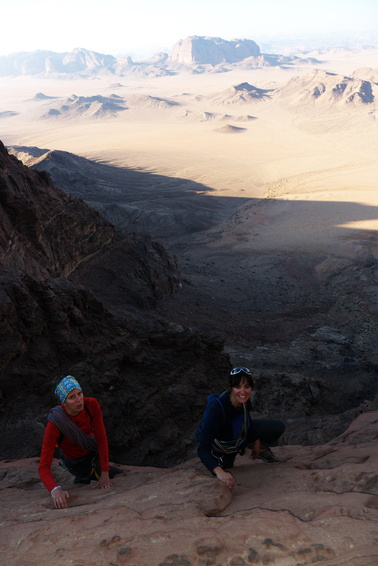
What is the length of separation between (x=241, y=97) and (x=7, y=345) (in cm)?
9753

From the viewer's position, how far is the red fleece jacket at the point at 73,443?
4.05 meters

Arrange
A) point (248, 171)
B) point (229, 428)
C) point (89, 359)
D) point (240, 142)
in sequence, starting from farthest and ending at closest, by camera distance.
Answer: point (240, 142) → point (248, 171) → point (89, 359) → point (229, 428)

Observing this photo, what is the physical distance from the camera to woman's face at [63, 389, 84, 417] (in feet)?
13.0

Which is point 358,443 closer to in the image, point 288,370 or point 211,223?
point 288,370

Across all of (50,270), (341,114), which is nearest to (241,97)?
(341,114)

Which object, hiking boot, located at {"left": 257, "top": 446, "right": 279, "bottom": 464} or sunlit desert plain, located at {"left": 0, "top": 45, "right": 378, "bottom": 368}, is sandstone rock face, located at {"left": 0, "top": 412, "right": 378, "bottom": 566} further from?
sunlit desert plain, located at {"left": 0, "top": 45, "right": 378, "bottom": 368}

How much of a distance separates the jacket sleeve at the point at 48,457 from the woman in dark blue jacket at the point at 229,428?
1.27 m

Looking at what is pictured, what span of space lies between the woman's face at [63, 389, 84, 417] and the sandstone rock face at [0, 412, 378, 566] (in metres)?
0.80

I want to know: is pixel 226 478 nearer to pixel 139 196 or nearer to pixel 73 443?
pixel 73 443

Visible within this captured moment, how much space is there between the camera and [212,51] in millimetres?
179625

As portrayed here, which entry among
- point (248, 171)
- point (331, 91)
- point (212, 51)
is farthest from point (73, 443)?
point (212, 51)

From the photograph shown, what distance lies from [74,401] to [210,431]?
117 cm

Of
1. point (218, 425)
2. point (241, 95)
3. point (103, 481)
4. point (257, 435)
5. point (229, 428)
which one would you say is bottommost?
point (103, 481)

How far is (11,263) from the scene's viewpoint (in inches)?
410
